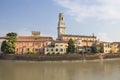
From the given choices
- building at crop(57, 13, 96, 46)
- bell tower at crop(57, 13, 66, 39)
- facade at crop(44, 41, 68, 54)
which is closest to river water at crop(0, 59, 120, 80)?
facade at crop(44, 41, 68, 54)

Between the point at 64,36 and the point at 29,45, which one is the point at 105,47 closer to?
the point at 64,36

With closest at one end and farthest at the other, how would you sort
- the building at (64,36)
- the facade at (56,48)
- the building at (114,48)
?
the facade at (56,48) < the building at (114,48) < the building at (64,36)

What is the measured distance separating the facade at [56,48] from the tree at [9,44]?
9.96 m

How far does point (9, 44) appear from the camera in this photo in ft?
215

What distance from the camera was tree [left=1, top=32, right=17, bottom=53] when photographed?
215ft

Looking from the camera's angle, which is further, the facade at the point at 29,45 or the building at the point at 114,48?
the building at the point at 114,48

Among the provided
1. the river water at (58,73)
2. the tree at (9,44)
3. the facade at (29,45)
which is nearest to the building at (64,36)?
the facade at (29,45)

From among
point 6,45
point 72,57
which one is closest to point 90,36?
point 72,57

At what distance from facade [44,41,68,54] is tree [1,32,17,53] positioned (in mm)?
9965

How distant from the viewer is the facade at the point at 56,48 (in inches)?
2840

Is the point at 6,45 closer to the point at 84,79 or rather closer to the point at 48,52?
the point at 48,52

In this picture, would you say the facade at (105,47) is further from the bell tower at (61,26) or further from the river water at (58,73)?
the river water at (58,73)

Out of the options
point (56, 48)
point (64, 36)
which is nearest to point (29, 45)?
point (56, 48)

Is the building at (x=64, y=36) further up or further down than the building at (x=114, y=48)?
further up
